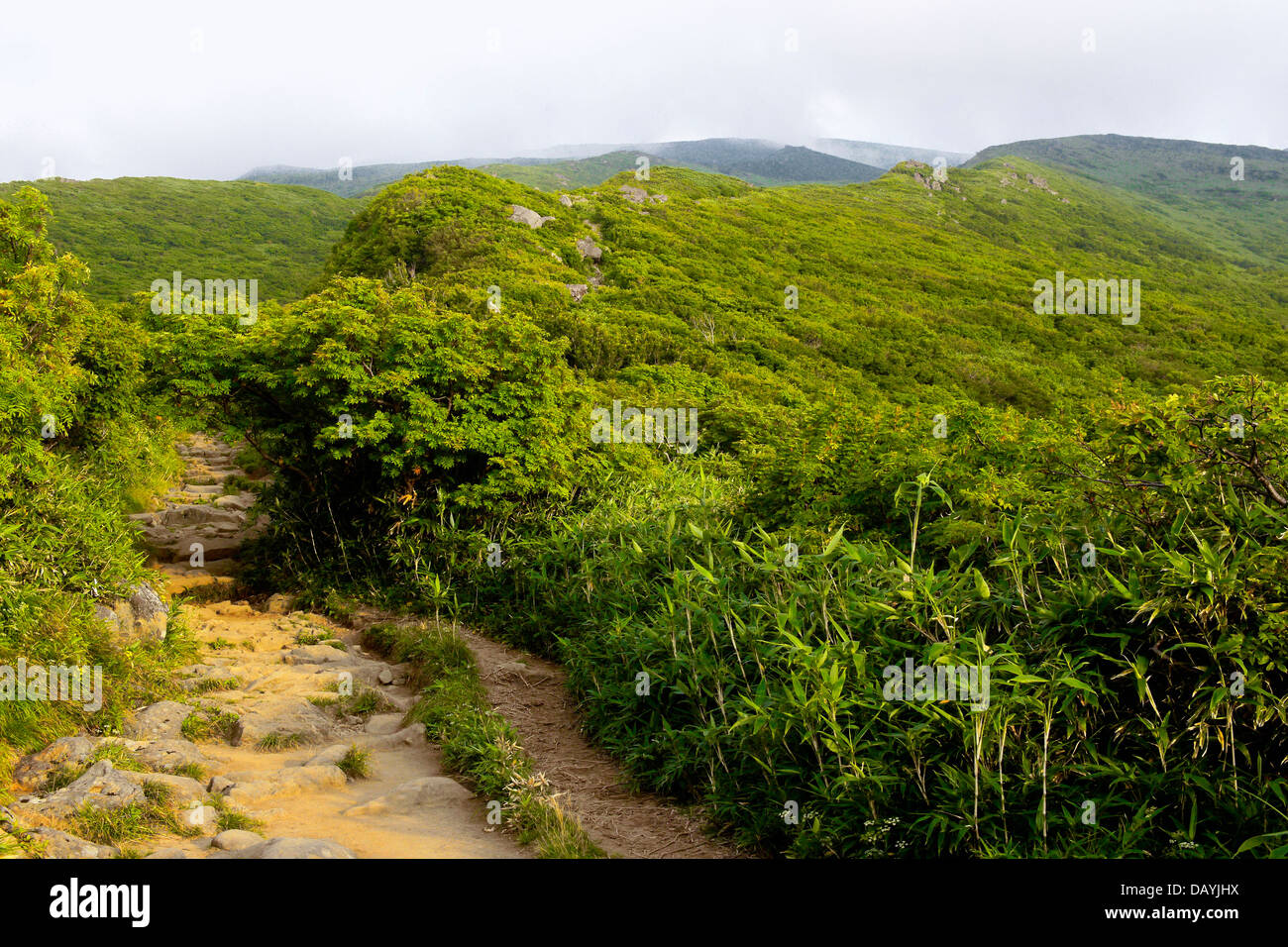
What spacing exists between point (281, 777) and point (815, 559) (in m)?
4.42

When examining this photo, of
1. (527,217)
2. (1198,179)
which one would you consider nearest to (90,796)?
(527,217)

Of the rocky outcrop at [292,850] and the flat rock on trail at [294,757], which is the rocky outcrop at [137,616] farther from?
the rocky outcrop at [292,850]

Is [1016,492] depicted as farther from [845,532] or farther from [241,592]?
[241,592]

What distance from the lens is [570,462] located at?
39.4 ft

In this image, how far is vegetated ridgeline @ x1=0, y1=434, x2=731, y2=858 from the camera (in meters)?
4.86

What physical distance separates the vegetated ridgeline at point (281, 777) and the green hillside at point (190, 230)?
54838 millimetres

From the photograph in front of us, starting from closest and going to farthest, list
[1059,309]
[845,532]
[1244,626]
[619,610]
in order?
[1244,626]
[845,532]
[619,610]
[1059,309]

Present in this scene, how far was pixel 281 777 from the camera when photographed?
611 cm

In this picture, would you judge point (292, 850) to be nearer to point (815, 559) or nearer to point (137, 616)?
point (815, 559)

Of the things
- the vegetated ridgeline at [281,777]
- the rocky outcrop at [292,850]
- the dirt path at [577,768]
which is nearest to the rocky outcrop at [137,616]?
the vegetated ridgeline at [281,777]

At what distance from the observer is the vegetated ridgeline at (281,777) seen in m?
4.86

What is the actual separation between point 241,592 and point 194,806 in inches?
307

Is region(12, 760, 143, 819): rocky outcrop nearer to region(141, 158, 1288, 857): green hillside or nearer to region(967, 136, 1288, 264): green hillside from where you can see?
region(141, 158, 1288, 857): green hillside
